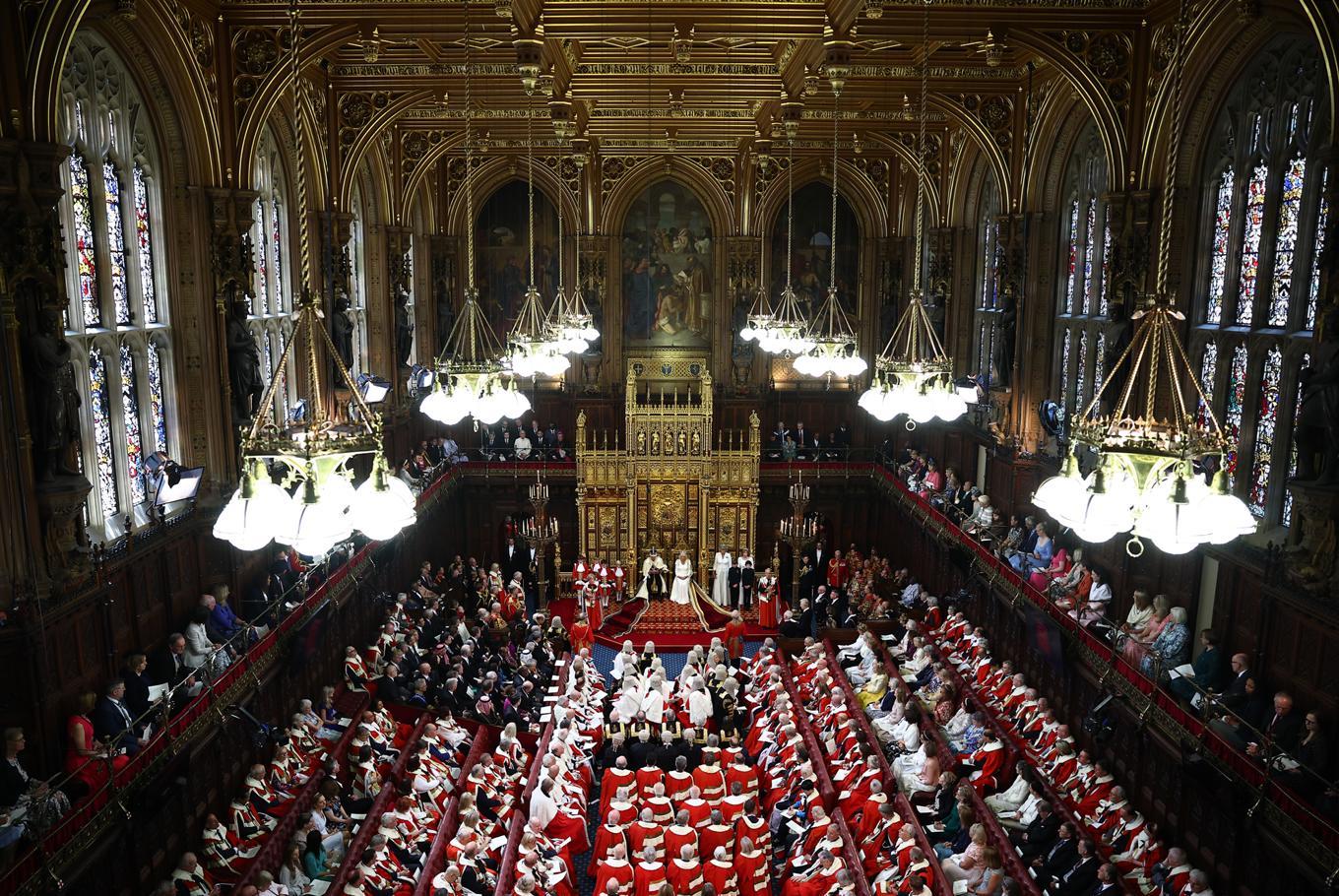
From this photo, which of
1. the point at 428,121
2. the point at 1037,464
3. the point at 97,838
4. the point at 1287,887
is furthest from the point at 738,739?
the point at 428,121

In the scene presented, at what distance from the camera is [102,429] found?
12.2 meters

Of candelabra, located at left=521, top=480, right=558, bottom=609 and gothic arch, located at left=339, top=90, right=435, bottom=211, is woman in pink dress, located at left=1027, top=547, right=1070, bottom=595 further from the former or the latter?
gothic arch, located at left=339, top=90, right=435, bottom=211

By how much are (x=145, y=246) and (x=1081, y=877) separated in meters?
13.9

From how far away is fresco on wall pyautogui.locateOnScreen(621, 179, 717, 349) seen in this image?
28688 millimetres

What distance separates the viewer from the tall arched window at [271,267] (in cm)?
1644

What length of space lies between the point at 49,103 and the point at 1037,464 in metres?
15.6

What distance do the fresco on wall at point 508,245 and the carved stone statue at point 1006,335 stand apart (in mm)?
14030

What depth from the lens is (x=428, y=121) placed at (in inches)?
874

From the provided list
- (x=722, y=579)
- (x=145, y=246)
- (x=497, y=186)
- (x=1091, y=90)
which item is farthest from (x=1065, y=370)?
(x=497, y=186)

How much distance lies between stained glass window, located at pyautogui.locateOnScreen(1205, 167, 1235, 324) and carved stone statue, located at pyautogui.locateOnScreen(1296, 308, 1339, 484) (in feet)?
12.5

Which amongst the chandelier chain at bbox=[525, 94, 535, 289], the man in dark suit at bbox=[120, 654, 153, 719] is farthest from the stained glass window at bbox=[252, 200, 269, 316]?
the man in dark suit at bbox=[120, 654, 153, 719]

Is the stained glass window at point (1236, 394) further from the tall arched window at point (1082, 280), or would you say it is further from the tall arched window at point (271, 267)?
the tall arched window at point (271, 267)

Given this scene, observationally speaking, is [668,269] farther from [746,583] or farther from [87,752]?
[87,752]

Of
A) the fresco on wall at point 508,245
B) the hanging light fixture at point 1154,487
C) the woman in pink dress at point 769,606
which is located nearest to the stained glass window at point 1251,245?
the hanging light fixture at point 1154,487
